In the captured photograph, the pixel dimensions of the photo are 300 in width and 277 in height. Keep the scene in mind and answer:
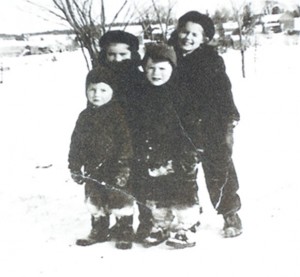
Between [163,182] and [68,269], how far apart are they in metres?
0.79

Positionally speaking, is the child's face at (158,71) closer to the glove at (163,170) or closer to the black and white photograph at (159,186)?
the black and white photograph at (159,186)

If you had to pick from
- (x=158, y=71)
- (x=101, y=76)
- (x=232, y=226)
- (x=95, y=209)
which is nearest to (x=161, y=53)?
(x=158, y=71)

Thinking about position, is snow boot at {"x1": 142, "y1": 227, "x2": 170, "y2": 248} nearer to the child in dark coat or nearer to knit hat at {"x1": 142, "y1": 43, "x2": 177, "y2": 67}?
the child in dark coat

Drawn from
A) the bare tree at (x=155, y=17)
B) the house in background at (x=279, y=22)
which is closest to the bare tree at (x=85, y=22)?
the bare tree at (x=155, y=17)

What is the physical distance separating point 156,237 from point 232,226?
51 cm

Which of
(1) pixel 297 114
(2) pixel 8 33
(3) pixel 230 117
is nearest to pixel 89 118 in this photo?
(3) pixel 230 117

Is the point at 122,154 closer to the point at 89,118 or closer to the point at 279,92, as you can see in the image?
the point at 89,118

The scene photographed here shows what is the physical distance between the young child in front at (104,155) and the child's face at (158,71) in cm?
24

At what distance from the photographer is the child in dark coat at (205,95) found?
3.64 m

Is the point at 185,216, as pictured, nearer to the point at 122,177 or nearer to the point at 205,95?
the point at 122,177

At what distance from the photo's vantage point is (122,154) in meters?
3.65

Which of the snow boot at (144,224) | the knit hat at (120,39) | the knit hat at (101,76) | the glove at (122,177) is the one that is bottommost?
the snow boot at (144,224)

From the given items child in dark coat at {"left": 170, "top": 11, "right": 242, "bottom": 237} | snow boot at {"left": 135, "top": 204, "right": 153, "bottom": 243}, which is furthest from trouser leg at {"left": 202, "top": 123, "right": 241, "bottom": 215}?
snow boot at {"left": 135, "top": 204, "right": 153, "bottom": 243}

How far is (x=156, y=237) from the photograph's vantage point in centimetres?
378
